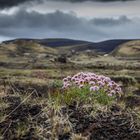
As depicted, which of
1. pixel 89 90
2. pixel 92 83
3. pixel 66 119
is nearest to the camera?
pixel 66 119

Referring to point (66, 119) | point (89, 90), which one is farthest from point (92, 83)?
point (66, 119)

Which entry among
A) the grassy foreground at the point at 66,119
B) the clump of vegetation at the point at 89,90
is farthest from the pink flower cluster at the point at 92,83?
the grassy foreground at the point at 66,119

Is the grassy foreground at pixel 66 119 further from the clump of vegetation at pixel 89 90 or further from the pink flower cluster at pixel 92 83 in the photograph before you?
the pink flower cluster at pixel 92 83

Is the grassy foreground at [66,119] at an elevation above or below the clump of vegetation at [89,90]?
below

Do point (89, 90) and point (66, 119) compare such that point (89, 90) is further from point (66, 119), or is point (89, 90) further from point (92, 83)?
point (66, 119)

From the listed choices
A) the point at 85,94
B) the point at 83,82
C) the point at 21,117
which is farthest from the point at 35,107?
the point at 83,82

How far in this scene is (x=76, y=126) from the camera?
9.87 meters

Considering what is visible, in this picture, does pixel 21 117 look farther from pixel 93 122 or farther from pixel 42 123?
pixel 93 122

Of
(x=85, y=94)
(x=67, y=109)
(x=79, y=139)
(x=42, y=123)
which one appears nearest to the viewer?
(x=79, y=139)

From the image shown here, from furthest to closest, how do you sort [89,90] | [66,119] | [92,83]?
1. [92,83]
2. [89,90]
3. [66,119]

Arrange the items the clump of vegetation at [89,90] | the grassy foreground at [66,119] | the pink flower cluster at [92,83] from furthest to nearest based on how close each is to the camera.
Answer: the pink flower cluster at [92,83]
the clump of vegetation at [89,90]
the grassy foreground at [66,119]

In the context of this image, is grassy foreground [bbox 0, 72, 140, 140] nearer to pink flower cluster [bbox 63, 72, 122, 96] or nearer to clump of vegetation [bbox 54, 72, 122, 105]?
clump of vegetation [bbox 54, 72, 122, 105]

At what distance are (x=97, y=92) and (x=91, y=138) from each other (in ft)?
8.97

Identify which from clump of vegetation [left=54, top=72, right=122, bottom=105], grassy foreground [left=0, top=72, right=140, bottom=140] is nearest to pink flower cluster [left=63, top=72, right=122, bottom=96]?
clump of vegetation [left=54, top=72, right=122, bottom=105]
